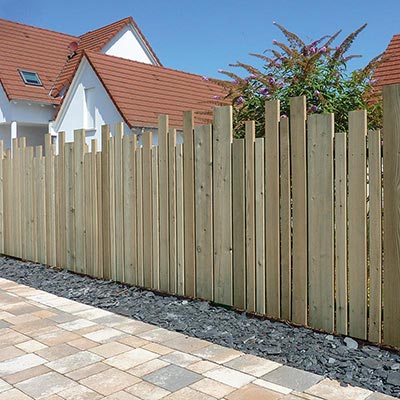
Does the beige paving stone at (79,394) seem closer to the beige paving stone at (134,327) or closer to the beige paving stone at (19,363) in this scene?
the beige paving stone at (19,363)

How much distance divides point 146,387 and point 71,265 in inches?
152

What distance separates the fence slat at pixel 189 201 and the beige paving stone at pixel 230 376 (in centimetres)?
171

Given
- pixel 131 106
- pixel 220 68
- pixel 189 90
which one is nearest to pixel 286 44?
pixel 220 68

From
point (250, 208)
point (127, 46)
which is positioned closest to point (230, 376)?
point (250, 208)

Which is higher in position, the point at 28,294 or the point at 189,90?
the point at 189,90

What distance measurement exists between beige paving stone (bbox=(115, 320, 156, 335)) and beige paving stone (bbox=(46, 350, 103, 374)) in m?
0.58

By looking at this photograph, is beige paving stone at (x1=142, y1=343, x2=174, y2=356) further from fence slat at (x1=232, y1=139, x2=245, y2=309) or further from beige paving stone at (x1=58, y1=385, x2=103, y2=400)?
fence slat at (x1=232, y1=139, x2=245, y2=309)

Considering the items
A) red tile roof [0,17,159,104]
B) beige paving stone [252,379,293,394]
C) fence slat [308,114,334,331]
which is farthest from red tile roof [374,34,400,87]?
red tile roof [0,17,159,104]

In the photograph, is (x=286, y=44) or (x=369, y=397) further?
(x=286, y=44)

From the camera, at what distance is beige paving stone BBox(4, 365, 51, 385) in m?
3.38

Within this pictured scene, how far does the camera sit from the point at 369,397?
9.73 feet

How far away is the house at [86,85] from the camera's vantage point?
15.3m

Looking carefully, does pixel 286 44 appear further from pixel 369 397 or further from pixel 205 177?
pixel 369 397

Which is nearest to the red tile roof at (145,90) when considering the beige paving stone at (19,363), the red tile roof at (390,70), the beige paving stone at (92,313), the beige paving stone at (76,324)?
the red tile roof at (390,70)
